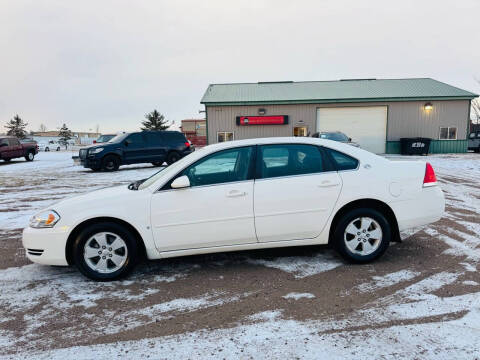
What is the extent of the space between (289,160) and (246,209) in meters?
0.82

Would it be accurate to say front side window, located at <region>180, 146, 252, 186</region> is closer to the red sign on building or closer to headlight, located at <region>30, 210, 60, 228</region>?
headlight, located at <region>30, 210, 60, 228</region>

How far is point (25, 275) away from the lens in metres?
4.06

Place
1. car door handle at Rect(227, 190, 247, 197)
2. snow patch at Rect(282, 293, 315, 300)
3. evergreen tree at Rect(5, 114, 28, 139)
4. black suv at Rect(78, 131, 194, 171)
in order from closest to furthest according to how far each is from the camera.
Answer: snow patch at Rect(282, 293, 315, 300), car door handle at Rect(227, 190, 247, 197), black suv at Rect(78, 131, 194, 171), evergreen tree at Rect(5, 114, 28, 139)

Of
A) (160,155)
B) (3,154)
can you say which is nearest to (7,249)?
(160,155)

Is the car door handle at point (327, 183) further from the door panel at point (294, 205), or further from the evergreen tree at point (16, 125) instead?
the evergreen tree at point (16, 125)

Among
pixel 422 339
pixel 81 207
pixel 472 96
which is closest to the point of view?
pixel 422 339

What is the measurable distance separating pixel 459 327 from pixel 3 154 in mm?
24460

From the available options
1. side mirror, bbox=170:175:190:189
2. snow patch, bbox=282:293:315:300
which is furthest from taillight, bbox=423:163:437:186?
side mirror, bbox=170:175:190:189

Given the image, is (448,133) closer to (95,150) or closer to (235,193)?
(95,150)

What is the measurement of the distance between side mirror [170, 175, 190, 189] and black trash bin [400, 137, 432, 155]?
2422cm

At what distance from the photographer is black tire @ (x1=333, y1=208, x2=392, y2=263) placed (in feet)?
13.1

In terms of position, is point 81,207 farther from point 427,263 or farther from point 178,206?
point 427,263

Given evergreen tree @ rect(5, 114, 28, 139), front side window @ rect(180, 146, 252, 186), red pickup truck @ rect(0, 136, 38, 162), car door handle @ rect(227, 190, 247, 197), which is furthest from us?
evergreen tree @ rect(5, 114, 28, 139)

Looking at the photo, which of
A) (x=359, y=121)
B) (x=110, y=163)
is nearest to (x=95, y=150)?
(x=110, y=163)
